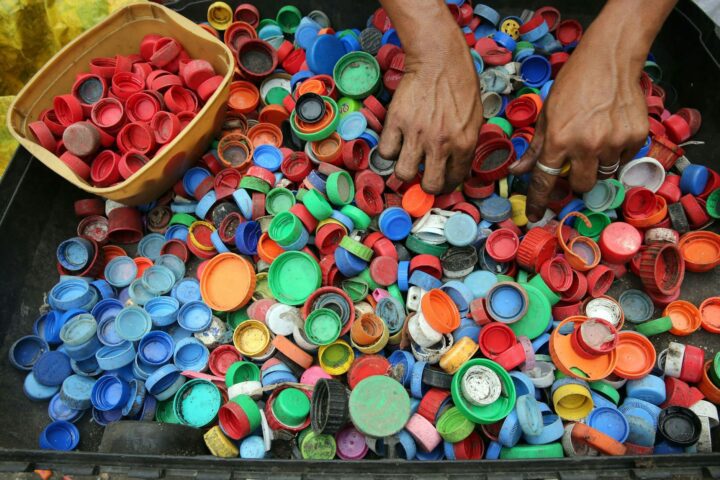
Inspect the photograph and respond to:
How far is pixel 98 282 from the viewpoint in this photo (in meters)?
2.39

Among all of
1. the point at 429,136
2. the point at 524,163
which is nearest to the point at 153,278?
the point at 429,136

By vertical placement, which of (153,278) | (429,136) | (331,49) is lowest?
(153,278)

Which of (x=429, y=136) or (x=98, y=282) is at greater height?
(x=429, y=136)

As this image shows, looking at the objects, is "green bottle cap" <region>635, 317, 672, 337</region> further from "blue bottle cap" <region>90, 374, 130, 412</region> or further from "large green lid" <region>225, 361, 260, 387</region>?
"blue bottle cap" <region>90, 374, 130, 412</region>

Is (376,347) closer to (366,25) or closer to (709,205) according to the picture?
(709,205)

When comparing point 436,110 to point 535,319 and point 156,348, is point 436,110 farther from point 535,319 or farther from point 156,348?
point 156,348

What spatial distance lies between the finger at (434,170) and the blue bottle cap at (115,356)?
141cm

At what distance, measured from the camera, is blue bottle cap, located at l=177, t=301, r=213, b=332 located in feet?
7.27

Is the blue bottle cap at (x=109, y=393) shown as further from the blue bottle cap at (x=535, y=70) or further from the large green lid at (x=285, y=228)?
the blue bottle cap at (x=535, y=70)

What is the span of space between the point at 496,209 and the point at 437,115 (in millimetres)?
571

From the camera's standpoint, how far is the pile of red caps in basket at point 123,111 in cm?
240

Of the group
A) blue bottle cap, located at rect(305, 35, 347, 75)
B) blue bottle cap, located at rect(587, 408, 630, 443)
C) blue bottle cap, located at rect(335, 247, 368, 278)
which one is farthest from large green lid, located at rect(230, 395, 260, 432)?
blue bottle cap, located at rect(305, 35, 347, 75)

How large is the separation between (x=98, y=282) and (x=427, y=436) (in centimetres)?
164

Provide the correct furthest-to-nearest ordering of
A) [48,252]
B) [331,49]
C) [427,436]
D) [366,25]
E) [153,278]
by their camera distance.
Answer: [366,25] < [331,49] < [48,252] < [153,278] < [427,436]
